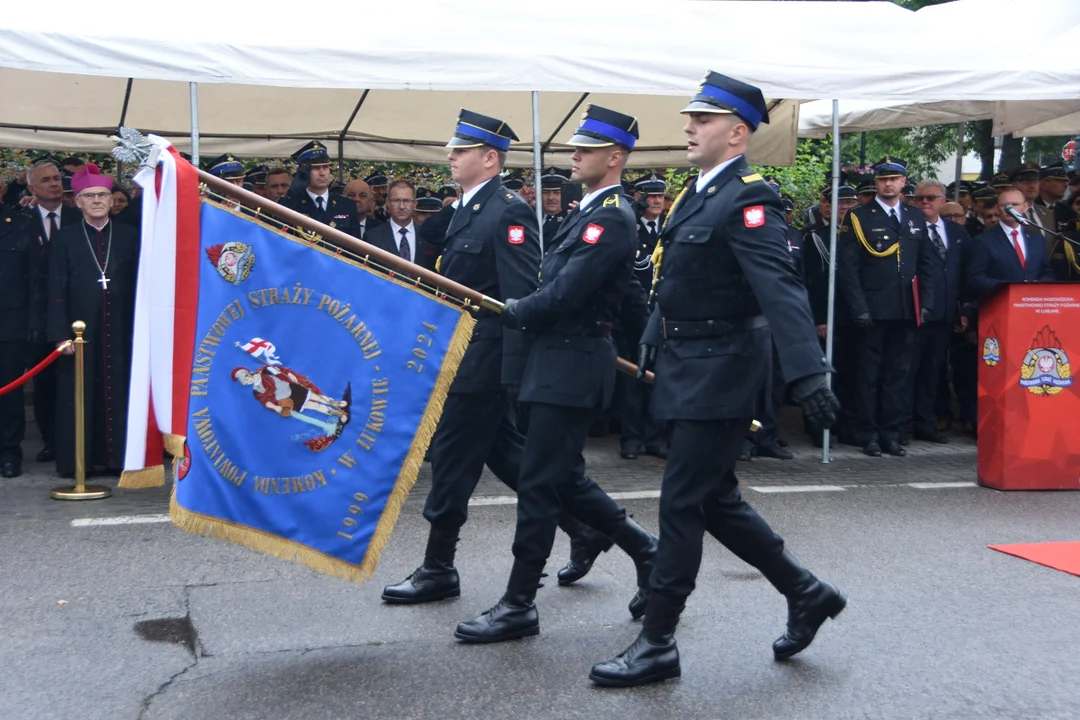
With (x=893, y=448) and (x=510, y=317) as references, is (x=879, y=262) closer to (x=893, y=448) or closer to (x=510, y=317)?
(x=893, y=448)

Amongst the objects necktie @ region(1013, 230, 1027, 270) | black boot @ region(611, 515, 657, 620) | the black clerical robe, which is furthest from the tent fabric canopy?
black boot @ region(611, 515, 657, 620)

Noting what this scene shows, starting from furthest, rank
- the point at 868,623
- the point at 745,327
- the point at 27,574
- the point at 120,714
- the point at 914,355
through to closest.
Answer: the point at 914,355 < the point at 27,574 < the point at 868,623 < the point at 745,327 < the point at 120,714

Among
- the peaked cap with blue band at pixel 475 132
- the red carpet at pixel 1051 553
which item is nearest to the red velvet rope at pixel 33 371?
the peaked cap with blue band at pixel 475 132

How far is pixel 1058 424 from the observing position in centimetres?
837

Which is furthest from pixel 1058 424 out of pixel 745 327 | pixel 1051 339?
pixel 745 327

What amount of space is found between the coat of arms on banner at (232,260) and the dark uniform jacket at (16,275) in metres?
4.57

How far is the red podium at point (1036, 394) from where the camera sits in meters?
8.29

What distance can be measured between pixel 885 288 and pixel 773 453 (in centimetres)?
156

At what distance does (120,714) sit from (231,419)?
3.41 feet

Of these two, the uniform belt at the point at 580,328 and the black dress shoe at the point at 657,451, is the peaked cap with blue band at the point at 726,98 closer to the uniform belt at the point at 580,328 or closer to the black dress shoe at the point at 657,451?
the uniform belt at the point at 580,328

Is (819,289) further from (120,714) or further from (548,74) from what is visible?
(120,714)

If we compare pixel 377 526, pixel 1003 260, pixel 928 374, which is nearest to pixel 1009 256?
pixel 1003 260

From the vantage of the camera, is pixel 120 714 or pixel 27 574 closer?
pixel 120 714

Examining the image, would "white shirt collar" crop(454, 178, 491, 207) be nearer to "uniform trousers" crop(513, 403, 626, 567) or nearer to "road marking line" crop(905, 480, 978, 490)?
"uniform trousers" crop(513, 403, 626, 567)
